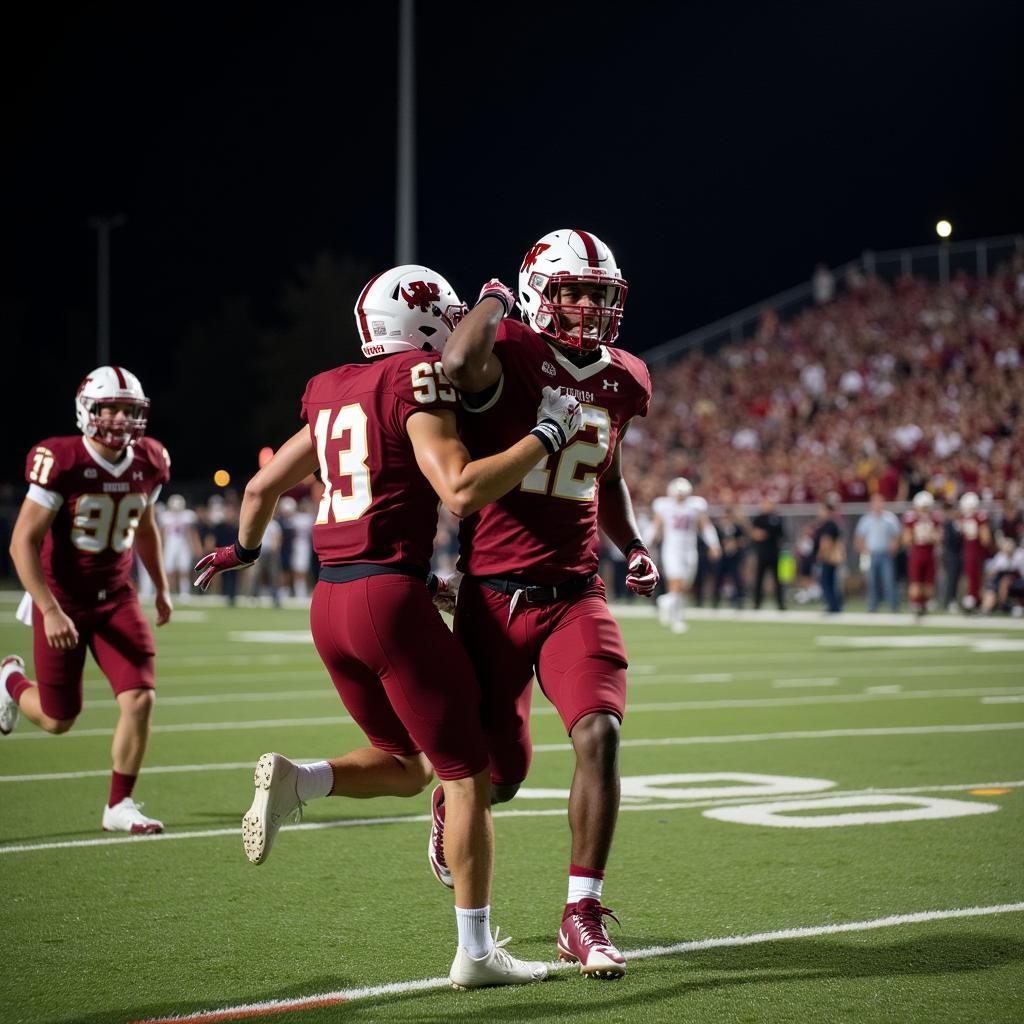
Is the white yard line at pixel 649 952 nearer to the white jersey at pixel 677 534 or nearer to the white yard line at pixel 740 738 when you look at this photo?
the white yard line at pixel 740 738

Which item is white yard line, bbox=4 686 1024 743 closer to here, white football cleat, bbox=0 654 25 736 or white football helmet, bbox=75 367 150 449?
white football cleat, bbox=0 654 25 736

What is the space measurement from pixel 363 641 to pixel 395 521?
0.35 meters

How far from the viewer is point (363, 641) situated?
4.43 metres

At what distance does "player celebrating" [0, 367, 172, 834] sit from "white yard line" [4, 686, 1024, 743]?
292 centimetres

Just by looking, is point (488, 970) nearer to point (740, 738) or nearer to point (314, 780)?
point (314, 780)

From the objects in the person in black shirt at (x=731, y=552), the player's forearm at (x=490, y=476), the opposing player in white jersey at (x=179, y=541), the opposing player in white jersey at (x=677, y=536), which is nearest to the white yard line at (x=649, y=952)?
the player's forearm at (x=490, y=476)

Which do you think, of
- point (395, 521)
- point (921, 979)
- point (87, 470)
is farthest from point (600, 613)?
point (87, 470)

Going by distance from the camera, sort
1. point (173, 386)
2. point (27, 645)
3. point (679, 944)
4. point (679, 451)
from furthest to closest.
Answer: point (173, 386)
point (679, 451)
point (27, 645)
point (679, 944)

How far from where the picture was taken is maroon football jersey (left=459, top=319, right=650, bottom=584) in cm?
469

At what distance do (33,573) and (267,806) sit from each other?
2710 millimetres

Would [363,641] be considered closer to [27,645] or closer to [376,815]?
[376,815]

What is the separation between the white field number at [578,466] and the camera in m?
4.74

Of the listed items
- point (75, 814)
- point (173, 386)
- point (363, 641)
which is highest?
point (173, 386)

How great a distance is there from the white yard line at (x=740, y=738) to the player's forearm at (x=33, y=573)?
1.73 meters
